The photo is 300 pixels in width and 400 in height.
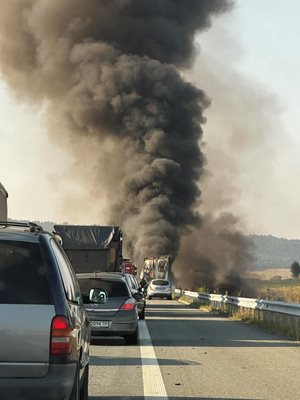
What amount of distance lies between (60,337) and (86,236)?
17410 millimetres

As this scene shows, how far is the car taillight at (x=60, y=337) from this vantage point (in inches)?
165

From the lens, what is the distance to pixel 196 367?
9312 millimetres

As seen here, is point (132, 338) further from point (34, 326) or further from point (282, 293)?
A: point (282, 293)

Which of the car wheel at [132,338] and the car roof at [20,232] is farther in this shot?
the car wheel at [132,338]

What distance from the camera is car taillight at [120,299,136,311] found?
12625mm

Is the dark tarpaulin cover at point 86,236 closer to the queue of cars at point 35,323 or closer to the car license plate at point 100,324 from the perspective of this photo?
the car license plate at point 100,324

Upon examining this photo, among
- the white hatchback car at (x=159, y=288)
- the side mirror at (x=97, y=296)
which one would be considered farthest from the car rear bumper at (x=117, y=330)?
the white hatchback car at (x=159, y=288)

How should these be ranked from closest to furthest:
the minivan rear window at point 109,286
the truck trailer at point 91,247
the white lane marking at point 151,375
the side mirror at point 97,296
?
1. the side mirror at point 97,296
2. the white lane marking at point 151,375
3. the minivan rear window at point 109,286
4. the truck trailer at point 91,247

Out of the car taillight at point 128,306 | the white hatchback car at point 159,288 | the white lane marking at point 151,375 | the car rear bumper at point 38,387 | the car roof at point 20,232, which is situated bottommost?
the white lane marking at point 151,375

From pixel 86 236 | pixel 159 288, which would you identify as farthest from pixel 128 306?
pixel 159 288

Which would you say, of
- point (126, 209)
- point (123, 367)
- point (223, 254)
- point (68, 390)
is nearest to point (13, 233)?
point (68, 390)

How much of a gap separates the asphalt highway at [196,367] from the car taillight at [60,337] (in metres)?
2.84

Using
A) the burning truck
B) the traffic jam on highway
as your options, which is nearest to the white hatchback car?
the burning truck

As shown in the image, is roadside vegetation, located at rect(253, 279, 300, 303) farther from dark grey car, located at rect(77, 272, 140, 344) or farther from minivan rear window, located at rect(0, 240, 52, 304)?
minivan rear window, located at rect(0, 240, 52, 304)
